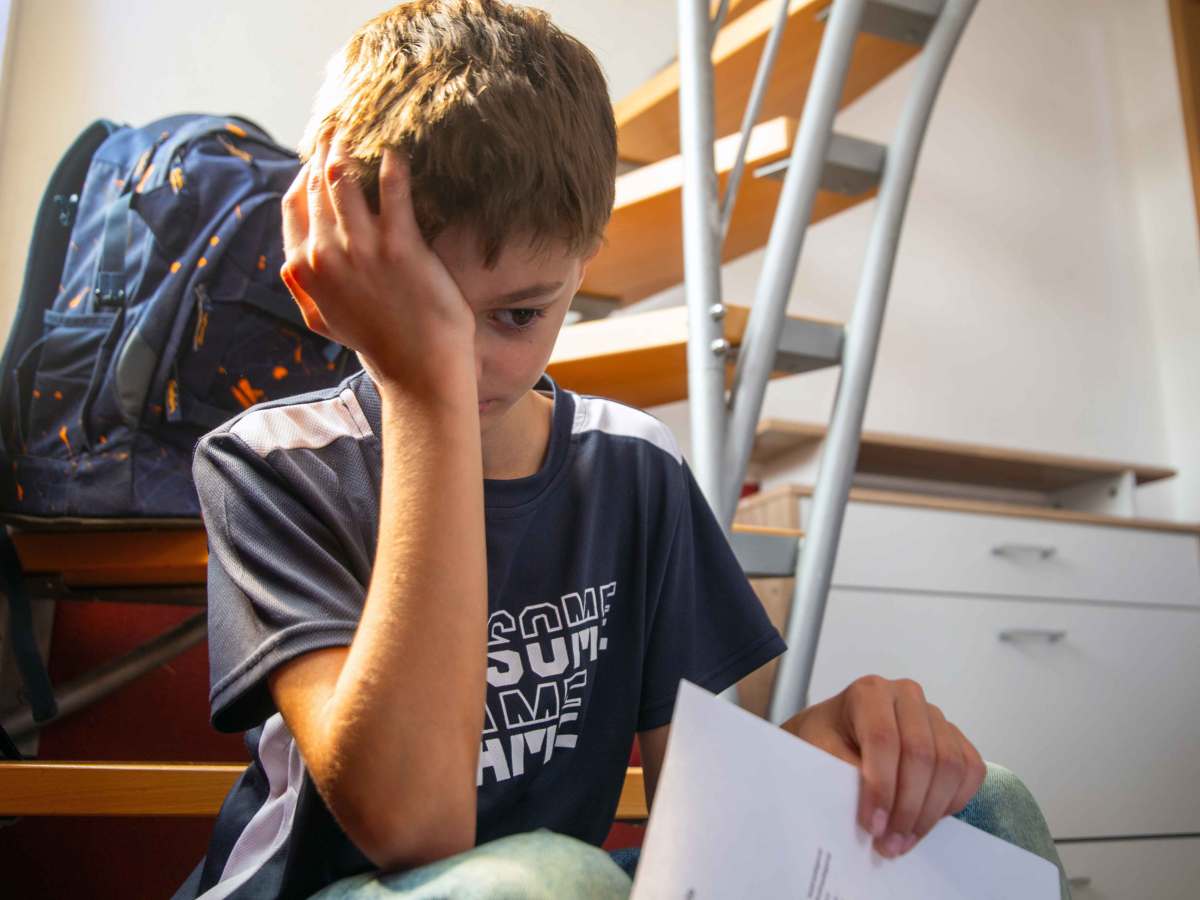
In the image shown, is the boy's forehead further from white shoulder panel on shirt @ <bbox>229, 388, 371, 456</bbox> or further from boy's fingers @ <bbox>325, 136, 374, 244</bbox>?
white shoulder panel on shirt @ <bbox>229, 388, 371, 456</bbox>

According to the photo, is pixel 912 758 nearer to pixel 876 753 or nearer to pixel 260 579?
pixel 876 753

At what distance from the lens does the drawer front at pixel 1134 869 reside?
1787 millimetres

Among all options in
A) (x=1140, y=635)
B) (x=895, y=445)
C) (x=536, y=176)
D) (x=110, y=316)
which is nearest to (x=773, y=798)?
(x=536, y=176)

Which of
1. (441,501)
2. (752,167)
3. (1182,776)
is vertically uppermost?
(752,167)

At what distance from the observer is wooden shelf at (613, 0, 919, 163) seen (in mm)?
1349

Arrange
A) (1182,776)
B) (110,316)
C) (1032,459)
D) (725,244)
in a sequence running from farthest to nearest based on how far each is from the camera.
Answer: (1032,459)
(1182,776)
(725,244)
(110,316)

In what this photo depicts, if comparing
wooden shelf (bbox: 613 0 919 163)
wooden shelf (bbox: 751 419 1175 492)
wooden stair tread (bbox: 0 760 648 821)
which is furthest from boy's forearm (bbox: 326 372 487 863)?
wooden shelf (bbox: 751 419 1175 492)

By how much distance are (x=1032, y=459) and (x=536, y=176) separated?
6.05ft

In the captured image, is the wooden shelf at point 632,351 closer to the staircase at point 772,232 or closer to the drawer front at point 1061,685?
the staircase at point 772,232

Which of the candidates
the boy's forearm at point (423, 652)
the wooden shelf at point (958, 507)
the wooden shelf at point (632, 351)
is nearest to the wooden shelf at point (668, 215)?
the wooden shelf at point (632, 351)

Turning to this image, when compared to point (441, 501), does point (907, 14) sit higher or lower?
higher

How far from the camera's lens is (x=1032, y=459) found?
2.15 meters

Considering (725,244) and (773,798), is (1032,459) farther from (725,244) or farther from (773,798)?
(773,798)

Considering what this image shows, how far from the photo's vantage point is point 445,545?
0.50 m
